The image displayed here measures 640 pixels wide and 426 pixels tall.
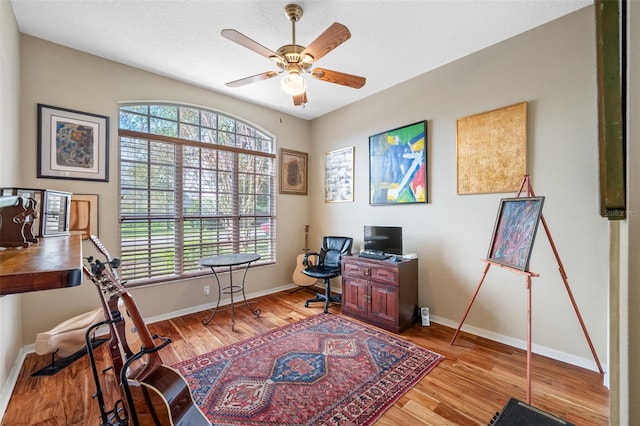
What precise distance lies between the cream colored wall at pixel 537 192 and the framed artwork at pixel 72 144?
11.1 ft

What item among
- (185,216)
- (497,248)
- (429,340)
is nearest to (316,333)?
(429,340)

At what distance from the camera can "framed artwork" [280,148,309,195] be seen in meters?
4.56

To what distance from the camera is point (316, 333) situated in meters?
2.91

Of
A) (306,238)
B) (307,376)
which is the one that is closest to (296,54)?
(307,376)

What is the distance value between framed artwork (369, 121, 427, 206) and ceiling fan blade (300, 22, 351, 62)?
1743 millimetres

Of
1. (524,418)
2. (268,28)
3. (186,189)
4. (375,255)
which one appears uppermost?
(268,28)

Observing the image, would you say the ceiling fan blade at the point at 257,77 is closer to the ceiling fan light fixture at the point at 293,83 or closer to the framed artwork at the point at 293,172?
the ceiling fan light fixture at the point at 293,83

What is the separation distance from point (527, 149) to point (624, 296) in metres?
2.57

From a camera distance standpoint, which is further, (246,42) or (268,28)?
(268,28)

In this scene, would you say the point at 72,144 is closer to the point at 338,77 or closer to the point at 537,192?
the point at 338,77

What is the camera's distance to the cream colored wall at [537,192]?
2.23 meters

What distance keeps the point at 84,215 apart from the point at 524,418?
3.85 m

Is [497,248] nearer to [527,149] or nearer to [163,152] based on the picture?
[527,149]

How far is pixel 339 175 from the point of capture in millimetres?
4363
